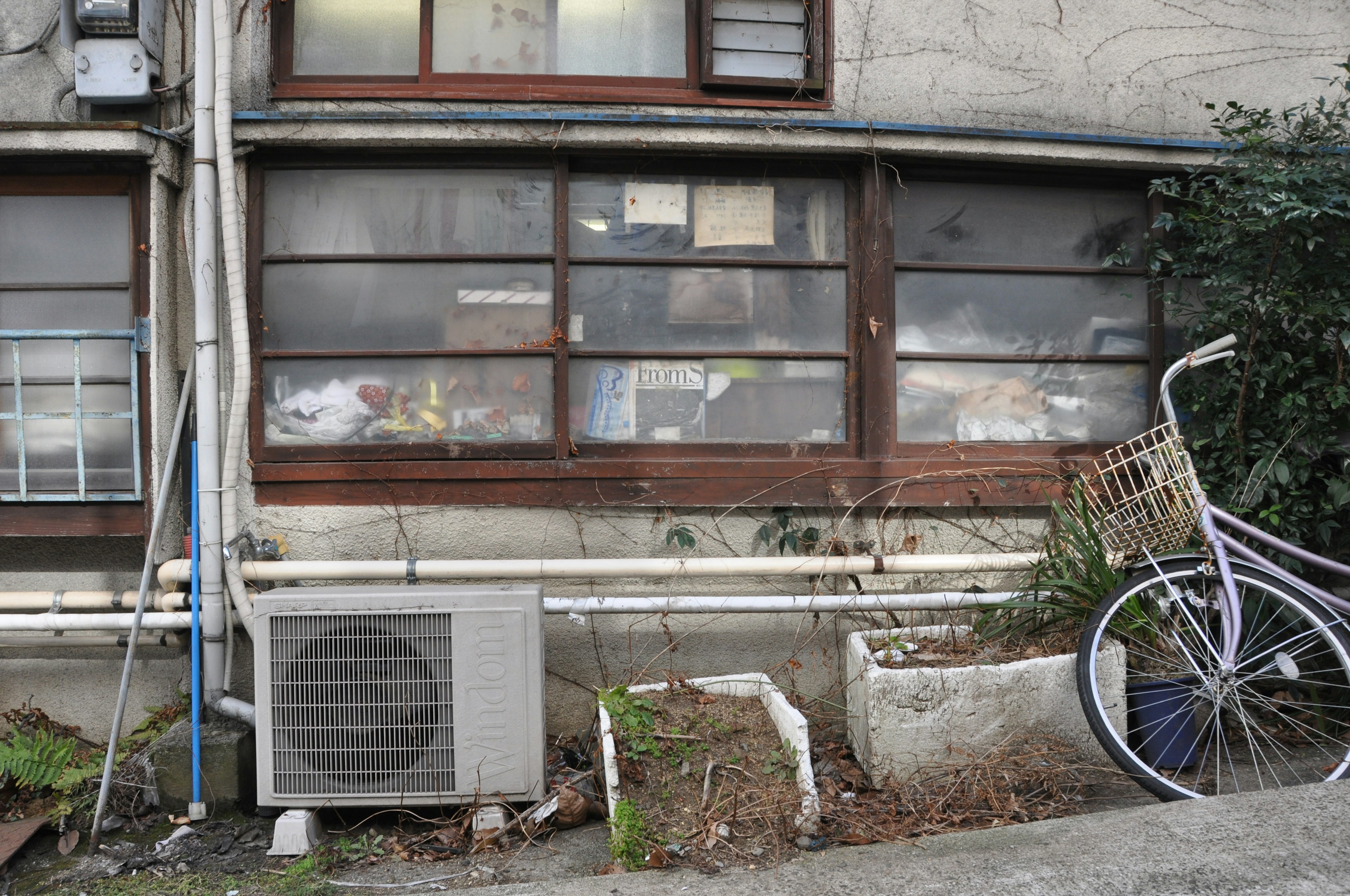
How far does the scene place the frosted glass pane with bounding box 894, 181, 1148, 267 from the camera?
14.0 ft

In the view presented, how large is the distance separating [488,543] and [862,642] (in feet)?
6.15

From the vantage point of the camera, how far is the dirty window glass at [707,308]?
4168mm

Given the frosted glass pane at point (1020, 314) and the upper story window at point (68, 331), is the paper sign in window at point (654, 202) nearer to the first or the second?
the frosted glass pane at point (1020, 314)

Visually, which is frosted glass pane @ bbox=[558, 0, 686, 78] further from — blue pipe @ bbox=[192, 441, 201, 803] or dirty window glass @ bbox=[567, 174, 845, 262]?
blue pipe @ bbox=[192, 441, 201, 803]

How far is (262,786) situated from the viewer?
3.23m

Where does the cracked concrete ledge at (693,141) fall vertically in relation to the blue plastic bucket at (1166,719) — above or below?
above

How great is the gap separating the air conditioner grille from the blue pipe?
489mm

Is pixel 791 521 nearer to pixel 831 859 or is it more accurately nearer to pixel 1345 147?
pixel 831 859

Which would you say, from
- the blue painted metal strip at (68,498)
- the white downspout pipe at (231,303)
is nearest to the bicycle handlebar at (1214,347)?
the white downspout pipe at (231,303)

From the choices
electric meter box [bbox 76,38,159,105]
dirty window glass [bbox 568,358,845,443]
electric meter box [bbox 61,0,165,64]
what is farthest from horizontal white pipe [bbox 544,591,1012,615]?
electric meter box [bbox 61,0,165,64]

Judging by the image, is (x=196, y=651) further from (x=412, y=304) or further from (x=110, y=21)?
(x=110, y=21)

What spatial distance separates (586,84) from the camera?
419cm

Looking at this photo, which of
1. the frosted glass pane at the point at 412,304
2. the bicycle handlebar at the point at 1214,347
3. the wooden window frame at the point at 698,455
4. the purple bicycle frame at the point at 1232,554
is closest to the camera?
the purple bicycle frame at the point at 1232,554

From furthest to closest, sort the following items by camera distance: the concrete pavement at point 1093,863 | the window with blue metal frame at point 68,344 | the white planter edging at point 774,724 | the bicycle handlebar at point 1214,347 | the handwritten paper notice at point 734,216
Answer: the handwritten paper notice at point 734,216 < the window with blue metal frame at point 68,344 < the bicycle handlebar at point 1214,347 < the white planter edging at point 774,724 < the concrete pavement at point 1093,863
